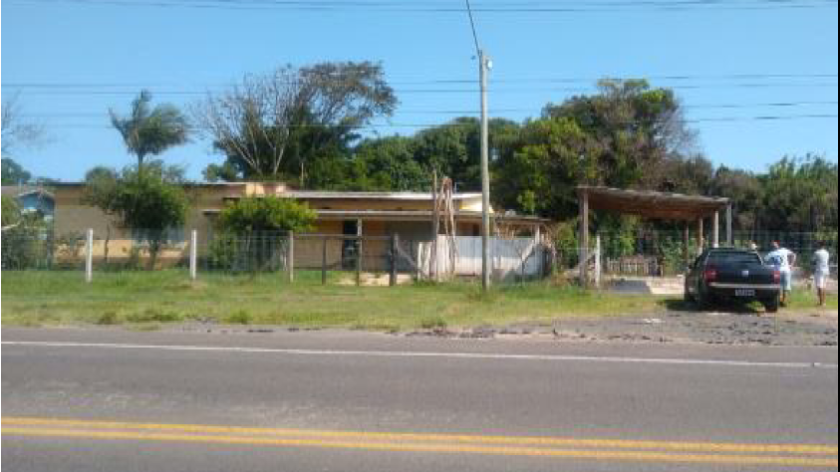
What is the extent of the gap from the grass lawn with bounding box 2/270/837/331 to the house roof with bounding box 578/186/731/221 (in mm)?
3501

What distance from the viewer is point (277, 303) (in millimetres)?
20219

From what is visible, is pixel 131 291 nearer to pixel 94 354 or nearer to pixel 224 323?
pixel 224 323

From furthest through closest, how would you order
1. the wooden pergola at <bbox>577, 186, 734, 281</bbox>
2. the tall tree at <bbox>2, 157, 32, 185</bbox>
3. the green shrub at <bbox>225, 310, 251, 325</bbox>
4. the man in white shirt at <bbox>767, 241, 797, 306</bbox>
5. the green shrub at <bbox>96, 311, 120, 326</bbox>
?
the tall tree at <bbox>2, 157, 32, 185</bbox>
the wooden pergola at <bbox>577, 186, 734, 281</bbox>
the man in white shirt at <bbox>767, 241, 797, 306</bbox>
the green shrub at <bbox>225, 310, 251, 325</bbox>
the green shrub at <bbox>96, 311, 120, 326</bbox>

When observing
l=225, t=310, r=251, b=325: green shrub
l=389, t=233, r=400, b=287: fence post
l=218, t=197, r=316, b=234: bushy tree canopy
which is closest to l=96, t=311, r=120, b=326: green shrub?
l=225, t=310, r=251, b=325: green shrub

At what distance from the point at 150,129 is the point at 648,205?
3885 centimetres

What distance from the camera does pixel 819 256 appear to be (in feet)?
68.4

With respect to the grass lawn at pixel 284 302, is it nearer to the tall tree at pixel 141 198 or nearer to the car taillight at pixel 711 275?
the car taillight at pixel 711 275

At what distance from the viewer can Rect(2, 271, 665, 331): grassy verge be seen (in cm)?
1638

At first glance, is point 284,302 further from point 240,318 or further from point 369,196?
point 369,196

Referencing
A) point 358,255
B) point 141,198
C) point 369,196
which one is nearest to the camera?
point 358,255

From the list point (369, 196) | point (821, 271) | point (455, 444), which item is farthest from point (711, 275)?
point (369, 196)

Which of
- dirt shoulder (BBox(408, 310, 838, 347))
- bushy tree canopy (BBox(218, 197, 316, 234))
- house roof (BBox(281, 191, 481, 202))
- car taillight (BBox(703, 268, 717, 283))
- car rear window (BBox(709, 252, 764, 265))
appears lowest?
dirt shoulder (BBox(408, 310, 838, 347))

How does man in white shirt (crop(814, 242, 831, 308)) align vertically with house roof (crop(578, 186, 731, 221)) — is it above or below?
below

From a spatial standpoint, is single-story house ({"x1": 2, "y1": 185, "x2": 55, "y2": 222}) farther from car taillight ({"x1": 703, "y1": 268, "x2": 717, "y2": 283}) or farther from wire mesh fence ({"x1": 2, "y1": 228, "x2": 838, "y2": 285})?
car taillight ({"x1": 703, "y1": 268, "x2": 717, "y2": 283})
